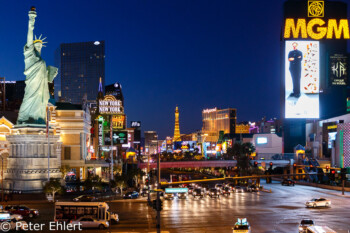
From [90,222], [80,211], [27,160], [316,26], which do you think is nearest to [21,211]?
[80,211]

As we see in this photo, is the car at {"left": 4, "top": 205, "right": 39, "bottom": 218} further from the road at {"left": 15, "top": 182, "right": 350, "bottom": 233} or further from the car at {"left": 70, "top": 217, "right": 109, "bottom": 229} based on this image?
the car at {"left": 70, "top": 217, "right": 109, "bottom": 229}

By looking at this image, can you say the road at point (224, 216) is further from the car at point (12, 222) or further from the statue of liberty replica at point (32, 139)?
the statue of liberty replica at point (32, 139)

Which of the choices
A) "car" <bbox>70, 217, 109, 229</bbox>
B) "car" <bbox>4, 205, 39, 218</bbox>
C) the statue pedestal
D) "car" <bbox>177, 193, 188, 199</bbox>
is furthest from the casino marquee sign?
"car" <bbox>70, 217, 109, 229</bbox>

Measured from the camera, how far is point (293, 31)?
5202 inches

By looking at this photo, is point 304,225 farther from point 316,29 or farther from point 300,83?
point 316,29

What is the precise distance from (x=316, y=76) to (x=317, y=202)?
3104 inches

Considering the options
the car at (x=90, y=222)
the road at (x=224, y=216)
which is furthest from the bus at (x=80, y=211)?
the road at (x=224, y=216)

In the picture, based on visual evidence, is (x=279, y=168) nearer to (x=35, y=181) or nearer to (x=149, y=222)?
(x=35, y=181)

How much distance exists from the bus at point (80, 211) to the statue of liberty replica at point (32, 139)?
2897 cm

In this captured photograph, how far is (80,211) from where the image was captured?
39.4 m

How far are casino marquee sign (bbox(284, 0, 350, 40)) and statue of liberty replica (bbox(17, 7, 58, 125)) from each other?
78.3 metres

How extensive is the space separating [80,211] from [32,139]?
3466cm

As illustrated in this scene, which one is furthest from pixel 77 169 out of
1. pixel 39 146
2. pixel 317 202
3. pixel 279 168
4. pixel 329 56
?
pixel 329 56

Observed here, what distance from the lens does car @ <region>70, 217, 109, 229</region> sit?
127ft
